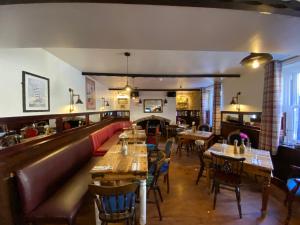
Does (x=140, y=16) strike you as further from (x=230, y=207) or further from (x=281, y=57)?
(x=281, y=57)

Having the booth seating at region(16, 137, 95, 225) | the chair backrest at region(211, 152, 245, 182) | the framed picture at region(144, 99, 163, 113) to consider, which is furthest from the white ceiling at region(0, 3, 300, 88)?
the framed picture at region(144, 99, 163, 113)

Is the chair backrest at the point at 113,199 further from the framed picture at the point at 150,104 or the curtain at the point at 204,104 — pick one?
the framed picture at the point at 150,104

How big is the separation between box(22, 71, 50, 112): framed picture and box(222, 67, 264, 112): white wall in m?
4.86

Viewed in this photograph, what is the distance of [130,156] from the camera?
2.63m

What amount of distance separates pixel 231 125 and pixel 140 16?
4.99 metres

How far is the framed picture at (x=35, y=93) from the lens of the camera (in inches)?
104

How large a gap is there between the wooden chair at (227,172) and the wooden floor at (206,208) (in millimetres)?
170

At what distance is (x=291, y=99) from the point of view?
3.64 m

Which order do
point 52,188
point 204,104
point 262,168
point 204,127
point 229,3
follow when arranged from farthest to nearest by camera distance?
point 204,104 < point 204,127 < point 262,168 < point 52,188 < point 229,3

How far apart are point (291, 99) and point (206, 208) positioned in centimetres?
294

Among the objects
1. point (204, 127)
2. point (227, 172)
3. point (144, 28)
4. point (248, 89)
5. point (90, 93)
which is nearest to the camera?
point (144, 28)

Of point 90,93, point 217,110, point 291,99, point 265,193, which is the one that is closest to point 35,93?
point 90,93

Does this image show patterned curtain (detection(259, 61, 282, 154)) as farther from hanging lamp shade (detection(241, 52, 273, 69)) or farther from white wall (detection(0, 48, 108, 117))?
white wall (detection(0, 48, 108, 117))

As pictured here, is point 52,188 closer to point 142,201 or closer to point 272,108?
point 142,201
